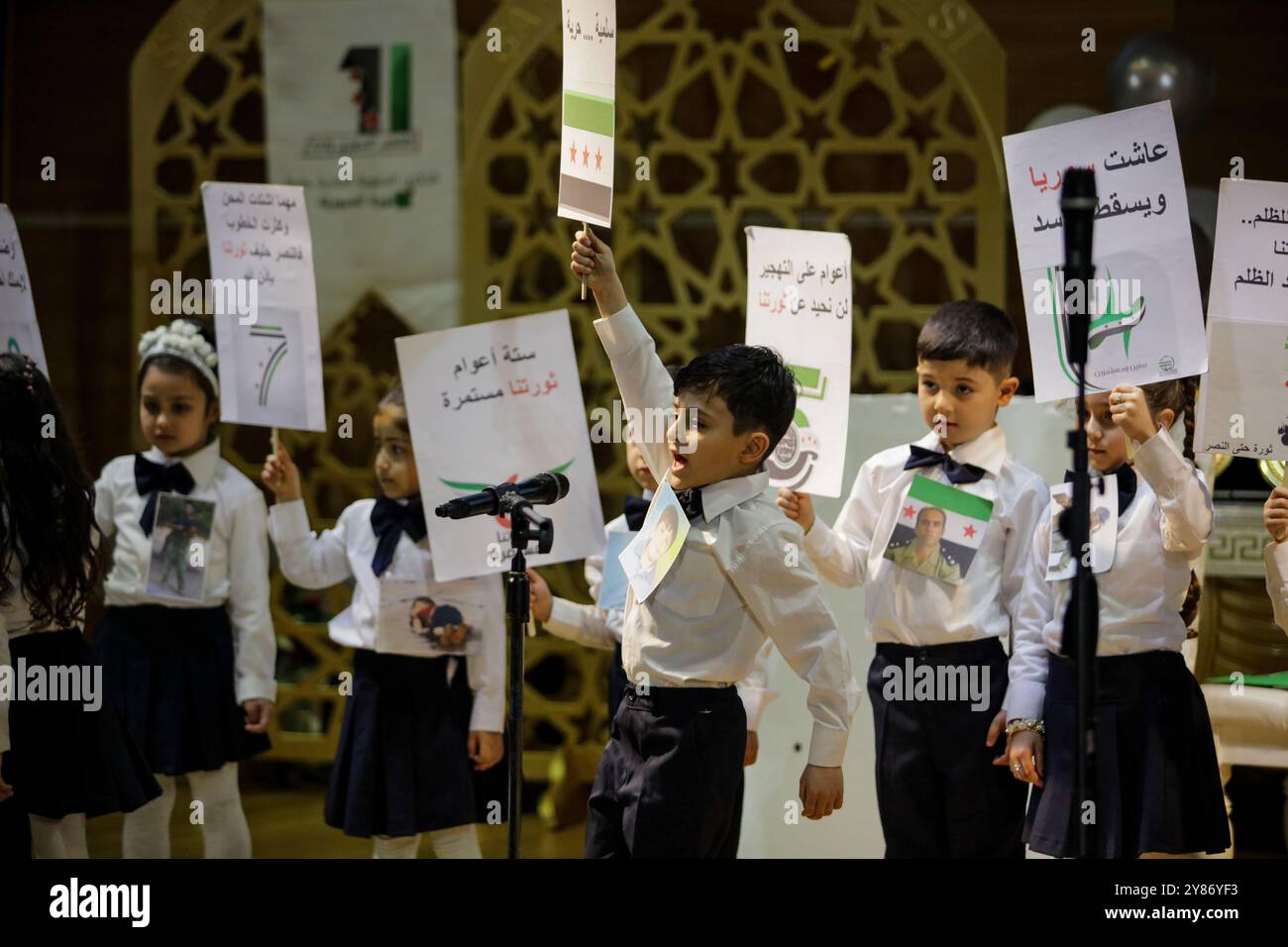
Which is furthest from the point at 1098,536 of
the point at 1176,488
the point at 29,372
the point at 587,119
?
the point at 29,372

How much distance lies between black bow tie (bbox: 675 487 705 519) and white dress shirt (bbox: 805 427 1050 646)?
0.46 m

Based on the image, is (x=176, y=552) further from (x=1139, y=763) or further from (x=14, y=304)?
(x=1139, y=763)

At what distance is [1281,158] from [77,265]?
4265 millimetres

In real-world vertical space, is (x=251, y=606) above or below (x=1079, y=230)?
below

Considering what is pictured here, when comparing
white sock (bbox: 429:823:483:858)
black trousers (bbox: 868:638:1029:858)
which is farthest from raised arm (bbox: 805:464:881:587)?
white sock (bbox: 429:823:483:858)

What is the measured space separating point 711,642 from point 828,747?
271 mm

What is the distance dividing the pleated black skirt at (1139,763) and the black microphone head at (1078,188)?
37.2 inches

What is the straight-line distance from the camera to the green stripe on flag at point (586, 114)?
2760 mm

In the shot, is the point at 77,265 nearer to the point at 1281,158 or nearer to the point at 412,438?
the point at 412,438

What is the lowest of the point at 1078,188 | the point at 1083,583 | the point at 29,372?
the point at 1083,583

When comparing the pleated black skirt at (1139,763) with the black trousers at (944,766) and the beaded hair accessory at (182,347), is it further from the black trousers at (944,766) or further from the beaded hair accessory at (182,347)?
the beaded hair accessory at (182,347)

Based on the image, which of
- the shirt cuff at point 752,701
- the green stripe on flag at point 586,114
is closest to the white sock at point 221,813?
the shirt cuff at point 752,701

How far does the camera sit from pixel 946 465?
9.77ft

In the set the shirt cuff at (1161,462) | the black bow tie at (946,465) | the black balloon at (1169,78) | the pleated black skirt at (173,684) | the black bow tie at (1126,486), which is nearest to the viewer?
the shirt cuff at (1161,462)
